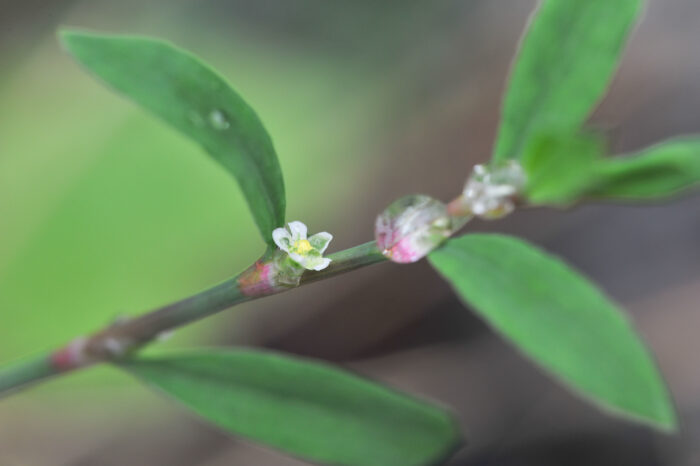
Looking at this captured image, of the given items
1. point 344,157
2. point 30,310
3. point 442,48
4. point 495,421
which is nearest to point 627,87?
point 442,48

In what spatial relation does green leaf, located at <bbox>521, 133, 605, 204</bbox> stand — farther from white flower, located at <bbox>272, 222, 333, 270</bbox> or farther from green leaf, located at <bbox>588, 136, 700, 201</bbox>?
white flower, located at <bbox>272, 222, 333, 270</bbox>

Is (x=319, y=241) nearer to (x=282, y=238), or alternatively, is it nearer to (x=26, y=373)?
(x=282, y=238)

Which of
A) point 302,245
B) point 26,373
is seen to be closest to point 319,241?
point 302,245

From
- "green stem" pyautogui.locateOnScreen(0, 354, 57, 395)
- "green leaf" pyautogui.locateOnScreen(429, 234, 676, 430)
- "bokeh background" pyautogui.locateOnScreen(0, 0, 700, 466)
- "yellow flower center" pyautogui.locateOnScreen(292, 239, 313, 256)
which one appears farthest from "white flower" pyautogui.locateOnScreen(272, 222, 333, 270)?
"bokeh background" pyautogui.locateOnScreen(0, 0, 700, 466)

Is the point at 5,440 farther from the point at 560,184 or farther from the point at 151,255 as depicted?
the point at 560,184

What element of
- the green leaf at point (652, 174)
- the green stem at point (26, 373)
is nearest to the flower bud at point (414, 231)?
the green leaf at point (652, 174)

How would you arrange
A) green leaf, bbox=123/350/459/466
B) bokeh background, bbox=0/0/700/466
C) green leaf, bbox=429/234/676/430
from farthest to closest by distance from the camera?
1. bokeh background, bbox=0/0/700/466
2. green leaf, bbox=123/350/459/466
3. green leaf, bbox=429/234/676/430

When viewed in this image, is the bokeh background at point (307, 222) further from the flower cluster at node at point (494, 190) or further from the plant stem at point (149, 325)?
the flower cluster at node at point (494, 190)
